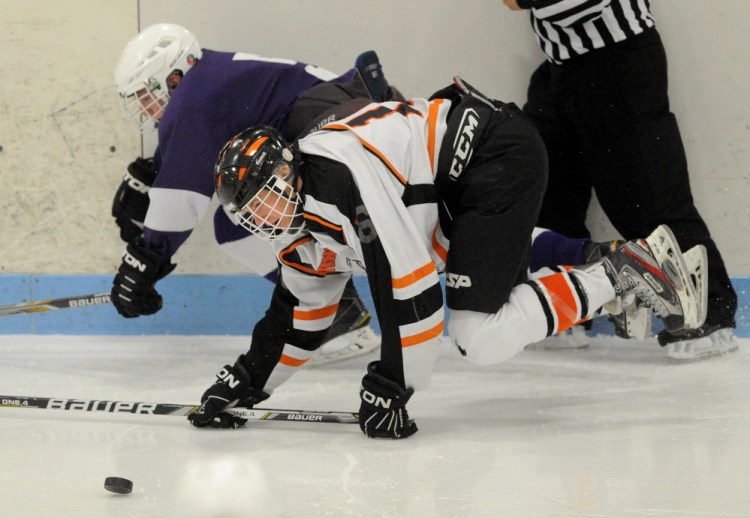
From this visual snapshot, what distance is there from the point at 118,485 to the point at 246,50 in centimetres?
199

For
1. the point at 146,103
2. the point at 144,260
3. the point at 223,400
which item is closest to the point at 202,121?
the point at 146,103

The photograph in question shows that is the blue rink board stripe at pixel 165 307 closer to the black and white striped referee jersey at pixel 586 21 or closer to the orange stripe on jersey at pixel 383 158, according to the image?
the black and white striped referee jersey at pixel 586 21

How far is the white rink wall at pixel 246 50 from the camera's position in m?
3.21

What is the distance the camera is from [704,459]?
194 centimetres

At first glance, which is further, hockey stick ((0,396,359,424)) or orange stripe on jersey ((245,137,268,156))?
hockey stick ((0,396,359,424))

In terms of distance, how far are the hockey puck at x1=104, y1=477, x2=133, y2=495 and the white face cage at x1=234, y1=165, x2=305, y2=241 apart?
612 millimetres

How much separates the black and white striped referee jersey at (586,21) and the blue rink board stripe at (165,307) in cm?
114

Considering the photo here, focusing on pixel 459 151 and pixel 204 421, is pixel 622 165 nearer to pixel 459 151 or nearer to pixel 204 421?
pixel 459 151

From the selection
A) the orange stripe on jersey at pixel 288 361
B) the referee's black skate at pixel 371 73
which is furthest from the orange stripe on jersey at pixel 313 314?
the referee's black skate at pixel 371 73

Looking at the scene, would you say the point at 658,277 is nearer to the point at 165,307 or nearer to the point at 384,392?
the point at 384,392

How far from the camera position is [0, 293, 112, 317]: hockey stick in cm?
297

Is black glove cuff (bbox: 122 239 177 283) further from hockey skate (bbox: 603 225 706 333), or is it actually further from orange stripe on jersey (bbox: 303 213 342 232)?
hockey skate (bbox: 603 225 706 333)

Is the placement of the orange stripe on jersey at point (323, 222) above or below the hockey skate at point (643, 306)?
above

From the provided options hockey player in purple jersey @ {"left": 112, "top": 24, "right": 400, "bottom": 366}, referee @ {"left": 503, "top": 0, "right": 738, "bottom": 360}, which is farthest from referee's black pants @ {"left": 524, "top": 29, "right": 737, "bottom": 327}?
hockey player in purple jersey @ {"left": 112, "top": 24, "right": 400, "bottom": 366}
